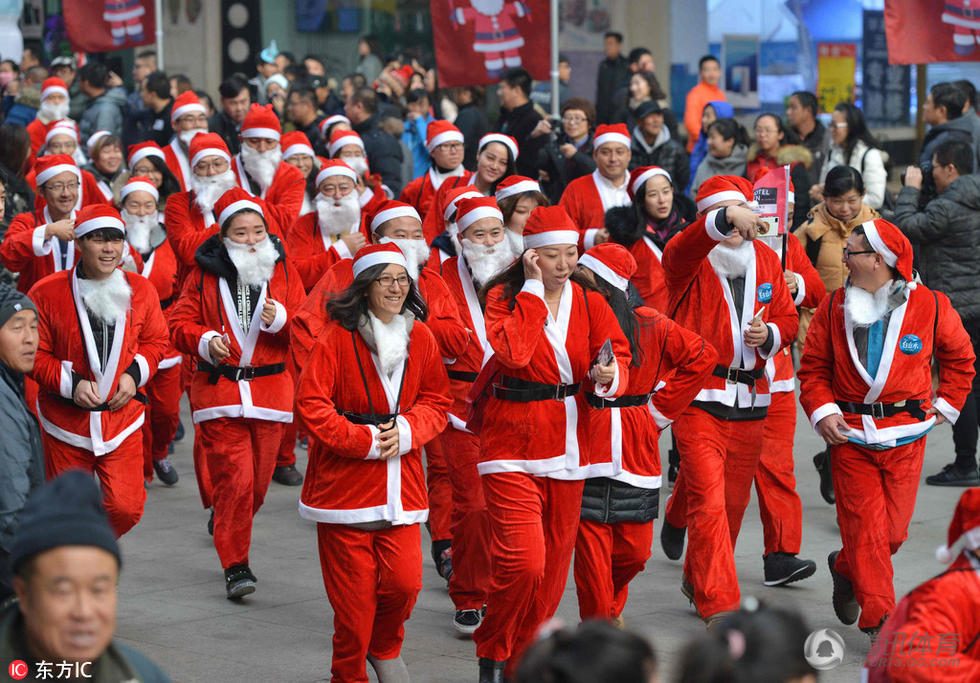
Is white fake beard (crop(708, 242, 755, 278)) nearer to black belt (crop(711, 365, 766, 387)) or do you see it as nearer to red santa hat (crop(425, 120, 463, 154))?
black belt (crop(711, 365, 766, 387))

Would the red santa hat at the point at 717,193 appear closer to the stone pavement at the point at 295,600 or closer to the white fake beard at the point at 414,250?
the white fake beard at the point at 414,250

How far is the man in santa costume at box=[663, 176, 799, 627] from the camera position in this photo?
714 cm

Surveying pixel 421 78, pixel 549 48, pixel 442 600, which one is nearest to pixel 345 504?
pixel 442 600

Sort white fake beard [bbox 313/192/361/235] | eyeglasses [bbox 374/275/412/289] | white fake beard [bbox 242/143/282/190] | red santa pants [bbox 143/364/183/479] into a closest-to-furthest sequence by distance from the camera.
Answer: eyeglasses [bbox 374/275/412/289] → white fake beard [bbox 313/192/361/235] → red santa pants [bbox 143/364/183/479] → white fake beard [bbox 242/143/282/190]

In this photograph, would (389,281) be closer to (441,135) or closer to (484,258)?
(484,258)

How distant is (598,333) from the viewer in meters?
6.30

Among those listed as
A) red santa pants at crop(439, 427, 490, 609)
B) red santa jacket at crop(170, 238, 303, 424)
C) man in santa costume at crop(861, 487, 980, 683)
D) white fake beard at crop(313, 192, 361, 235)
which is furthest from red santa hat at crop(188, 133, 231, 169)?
man in santa costume at crop(861, 487, 980, 683)

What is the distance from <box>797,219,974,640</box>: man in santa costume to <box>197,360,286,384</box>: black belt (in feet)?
9.04

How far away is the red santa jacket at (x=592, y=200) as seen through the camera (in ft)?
32.1

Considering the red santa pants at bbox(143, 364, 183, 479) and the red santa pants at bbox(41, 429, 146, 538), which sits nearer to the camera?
the red santa pants at bbox(41, 429, 146, 538)

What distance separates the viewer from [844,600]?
6.99 metres

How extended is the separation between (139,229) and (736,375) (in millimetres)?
4691

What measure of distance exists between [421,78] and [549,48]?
446 cm

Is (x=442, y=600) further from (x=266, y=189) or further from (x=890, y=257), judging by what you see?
(x=266, y=189)
